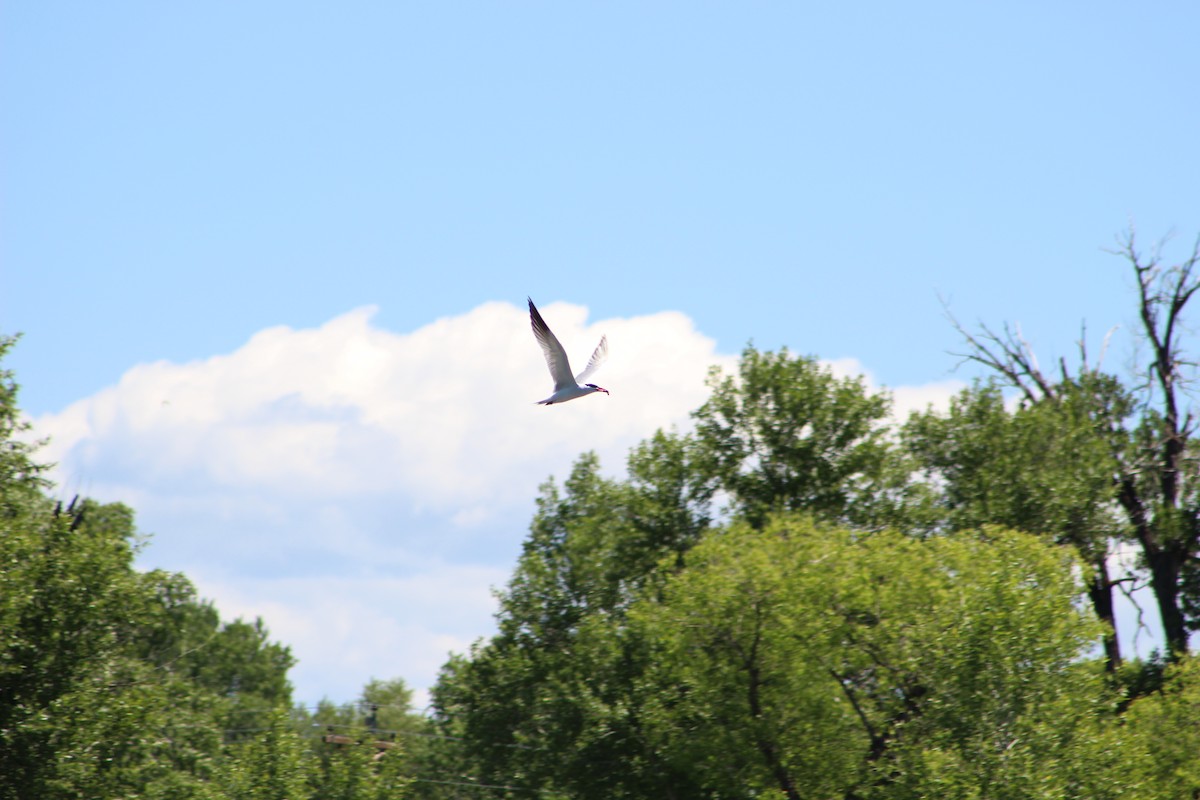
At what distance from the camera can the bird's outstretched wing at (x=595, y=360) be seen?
78.3 feet

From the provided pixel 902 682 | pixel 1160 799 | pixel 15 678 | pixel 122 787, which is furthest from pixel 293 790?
pixel 1160 799

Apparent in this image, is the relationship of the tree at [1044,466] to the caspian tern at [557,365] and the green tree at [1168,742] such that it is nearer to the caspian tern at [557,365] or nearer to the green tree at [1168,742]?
the green tree at [1168,742]

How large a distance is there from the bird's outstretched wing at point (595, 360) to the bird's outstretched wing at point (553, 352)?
0.38 m

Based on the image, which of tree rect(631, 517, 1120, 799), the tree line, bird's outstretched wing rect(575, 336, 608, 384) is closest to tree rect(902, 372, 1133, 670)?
the tree line

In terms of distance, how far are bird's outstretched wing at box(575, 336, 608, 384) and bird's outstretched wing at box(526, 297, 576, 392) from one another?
38 cm

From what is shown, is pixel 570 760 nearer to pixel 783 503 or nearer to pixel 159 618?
pixel 783 503

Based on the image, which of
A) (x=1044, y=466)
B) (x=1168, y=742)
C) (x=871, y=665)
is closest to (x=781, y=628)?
(x=871, y=665)

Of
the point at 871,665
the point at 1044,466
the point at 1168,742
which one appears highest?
the point at 1044,466

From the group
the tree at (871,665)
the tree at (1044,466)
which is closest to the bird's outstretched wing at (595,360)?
the tree at (871,665)

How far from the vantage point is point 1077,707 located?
37.4 meters

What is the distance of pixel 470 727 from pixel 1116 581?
25526mm

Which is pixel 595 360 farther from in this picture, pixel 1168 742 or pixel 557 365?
pixel 1168 742

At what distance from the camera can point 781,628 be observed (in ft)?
140

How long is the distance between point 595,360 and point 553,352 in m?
1.63
